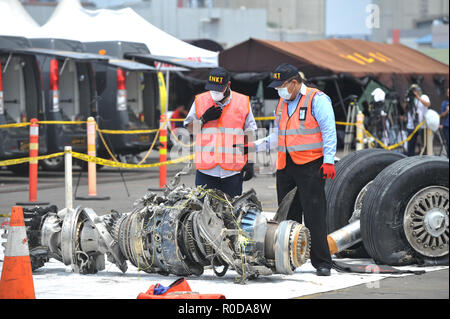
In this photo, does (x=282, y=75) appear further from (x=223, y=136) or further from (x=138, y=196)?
(x=138, y=196)

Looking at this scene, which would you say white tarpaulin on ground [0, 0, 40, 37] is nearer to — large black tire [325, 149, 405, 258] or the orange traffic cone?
large black tire [325, 149, 405, 258]

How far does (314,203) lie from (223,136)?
3.71 feet

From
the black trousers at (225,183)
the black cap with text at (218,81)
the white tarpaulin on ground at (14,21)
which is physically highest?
the white tarpaulin on ground at (14,21)

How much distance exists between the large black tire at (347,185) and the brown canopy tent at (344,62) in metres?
19.5

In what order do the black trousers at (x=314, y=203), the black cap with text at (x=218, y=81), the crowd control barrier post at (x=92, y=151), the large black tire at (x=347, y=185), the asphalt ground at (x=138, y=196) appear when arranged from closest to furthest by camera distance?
the asphalt ground at (x=138, y=196) → the black trousers at (x=314, y=203) → the black cap with text at (x=218, y=81) → the large black tire at (x=347, y=185) → the crowd control barrier post at (x=92, y=151)

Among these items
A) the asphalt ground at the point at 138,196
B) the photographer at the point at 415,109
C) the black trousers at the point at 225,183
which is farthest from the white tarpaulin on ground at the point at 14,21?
the black trousers at the point at 225,183

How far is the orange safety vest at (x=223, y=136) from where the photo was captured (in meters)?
9.57

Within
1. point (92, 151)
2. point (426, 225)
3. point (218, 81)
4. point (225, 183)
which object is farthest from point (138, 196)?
point (426, 225)

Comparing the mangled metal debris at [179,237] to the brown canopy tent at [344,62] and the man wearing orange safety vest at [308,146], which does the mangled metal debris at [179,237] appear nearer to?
the man wearing orange safety vest at [308,146]

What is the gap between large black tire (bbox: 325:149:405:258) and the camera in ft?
33.1

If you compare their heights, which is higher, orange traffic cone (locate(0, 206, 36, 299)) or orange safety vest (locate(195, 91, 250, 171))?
orange safety vest (locate(195, 91, 250, 171))

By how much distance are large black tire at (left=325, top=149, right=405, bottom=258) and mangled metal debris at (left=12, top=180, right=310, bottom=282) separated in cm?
125

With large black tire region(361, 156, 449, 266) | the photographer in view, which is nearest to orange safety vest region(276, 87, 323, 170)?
large black tire region(361, 156, 449, 266)
